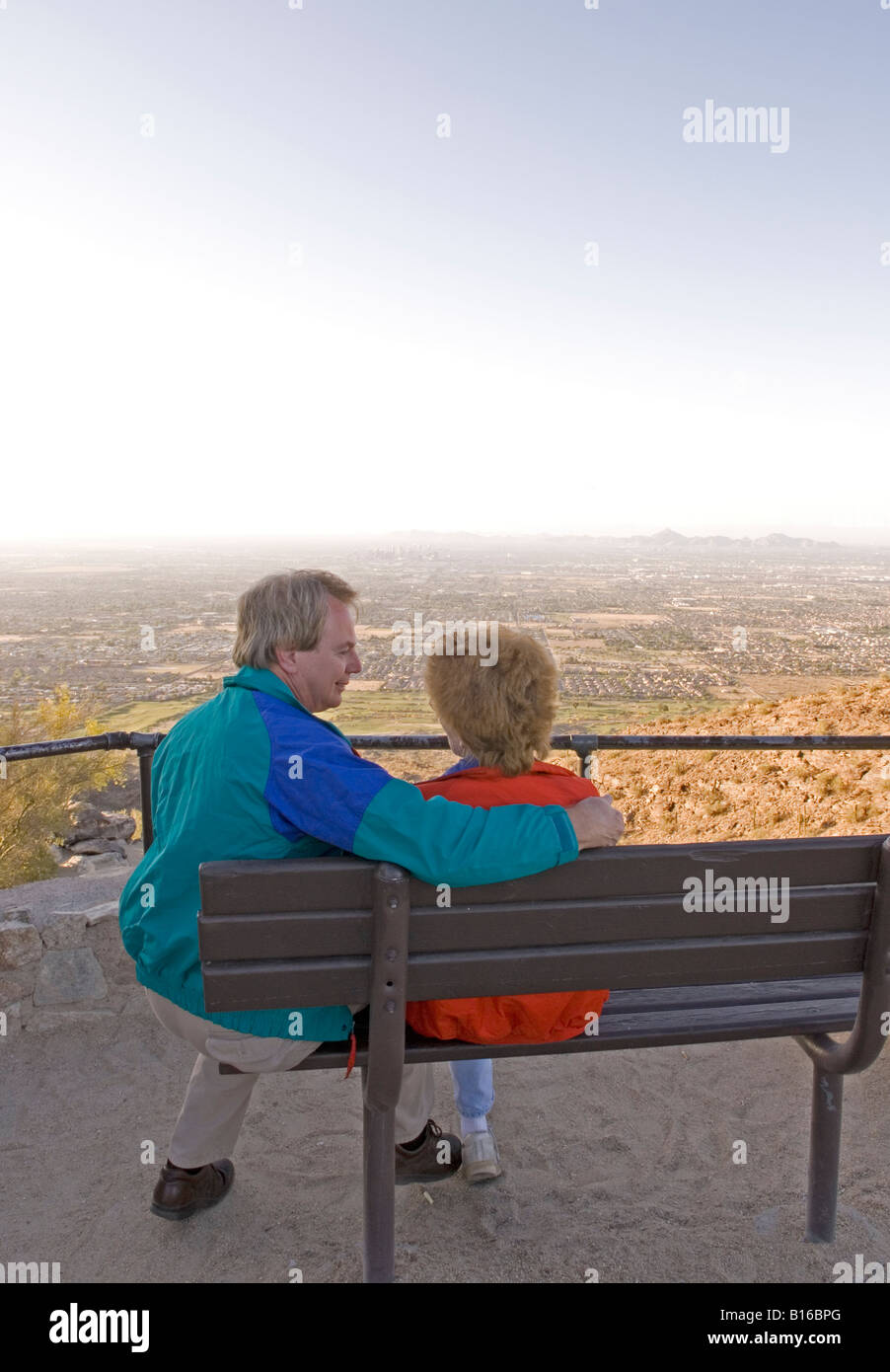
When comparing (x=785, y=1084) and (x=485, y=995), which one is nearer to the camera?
(x=485, y=995)

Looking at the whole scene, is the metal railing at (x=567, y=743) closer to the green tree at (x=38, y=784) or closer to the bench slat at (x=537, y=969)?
the bench slat at (x=537, y=969)

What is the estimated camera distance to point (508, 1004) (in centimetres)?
195

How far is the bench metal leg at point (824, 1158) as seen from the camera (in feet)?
7.25

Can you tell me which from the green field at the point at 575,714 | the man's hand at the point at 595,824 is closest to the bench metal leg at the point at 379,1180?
the man's hand at the point at 595,824

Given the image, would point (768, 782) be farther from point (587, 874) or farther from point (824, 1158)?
point (587, 874)

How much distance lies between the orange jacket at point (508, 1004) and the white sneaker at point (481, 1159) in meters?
0.69

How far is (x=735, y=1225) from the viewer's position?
2.29 meters

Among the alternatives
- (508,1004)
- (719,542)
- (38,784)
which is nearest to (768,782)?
(38,784)

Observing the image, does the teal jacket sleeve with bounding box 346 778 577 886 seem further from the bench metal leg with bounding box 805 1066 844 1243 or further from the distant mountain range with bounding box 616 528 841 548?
the distant mountain range with bounding box 616 528 841 548

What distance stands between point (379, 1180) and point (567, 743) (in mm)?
1482

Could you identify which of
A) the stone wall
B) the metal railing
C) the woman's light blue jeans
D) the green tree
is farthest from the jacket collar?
the green tree

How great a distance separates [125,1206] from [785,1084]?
205 centimetres
